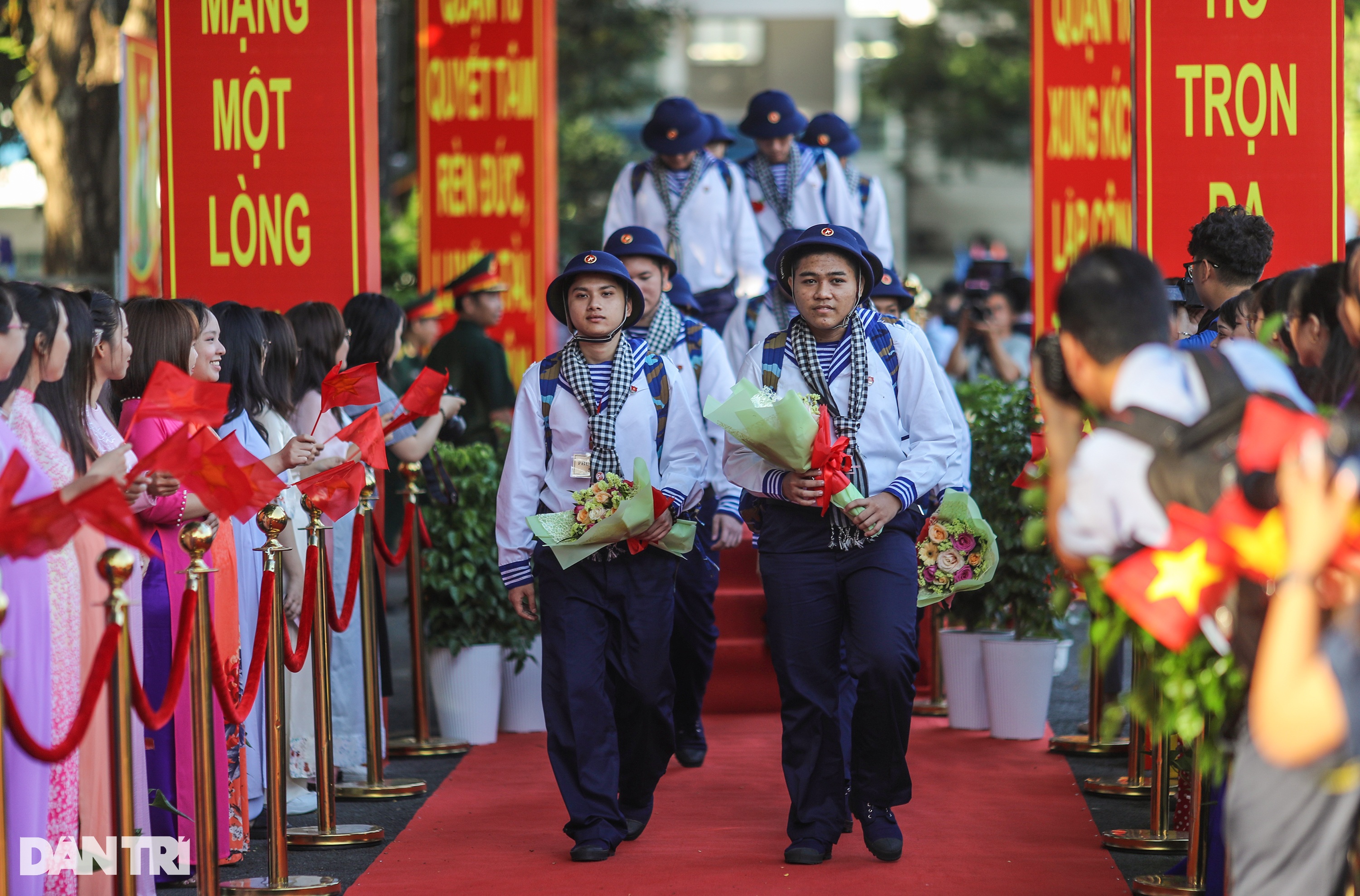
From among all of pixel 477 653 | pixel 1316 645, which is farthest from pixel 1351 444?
pixel 477 653

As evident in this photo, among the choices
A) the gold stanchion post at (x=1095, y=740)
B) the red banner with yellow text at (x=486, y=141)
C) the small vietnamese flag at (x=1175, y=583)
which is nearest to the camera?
the small vietnamese flag at (x=1175, y=583)

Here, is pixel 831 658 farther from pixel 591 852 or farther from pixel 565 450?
pixel 565 450

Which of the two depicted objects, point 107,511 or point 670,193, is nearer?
point 107,511

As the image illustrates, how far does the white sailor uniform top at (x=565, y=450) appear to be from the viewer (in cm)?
555

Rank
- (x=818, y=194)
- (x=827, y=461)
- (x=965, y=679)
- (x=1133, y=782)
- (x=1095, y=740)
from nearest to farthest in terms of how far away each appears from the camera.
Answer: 1. (x=827, y=461)
2. (x=1133, y=782)
3. (x=1095, y=740)
4. (x=965, y=679)
5. (x=818, y=194)

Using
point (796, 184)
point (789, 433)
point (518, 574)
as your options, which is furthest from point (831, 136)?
point (789, 433)

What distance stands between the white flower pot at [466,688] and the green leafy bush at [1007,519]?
7.26 ft

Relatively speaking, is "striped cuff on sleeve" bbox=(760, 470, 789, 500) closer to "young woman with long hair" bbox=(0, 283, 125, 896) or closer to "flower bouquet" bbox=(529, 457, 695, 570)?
"flower bouquet" bbox=(529, 457, 695, 570)

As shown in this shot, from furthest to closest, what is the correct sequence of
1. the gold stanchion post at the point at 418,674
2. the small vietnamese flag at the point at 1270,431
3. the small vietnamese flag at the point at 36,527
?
the gold stanchion post at the point at 418,674 < the small vietnamese flag at the point at 36,527 < the small vietnamese flag at the point at 1270,431

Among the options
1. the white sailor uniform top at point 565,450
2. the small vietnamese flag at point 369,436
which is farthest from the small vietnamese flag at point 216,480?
the white sailor uniform top at point 565,450

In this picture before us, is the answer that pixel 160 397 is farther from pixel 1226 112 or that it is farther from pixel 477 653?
pixel 1226 112

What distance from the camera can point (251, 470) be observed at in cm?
447

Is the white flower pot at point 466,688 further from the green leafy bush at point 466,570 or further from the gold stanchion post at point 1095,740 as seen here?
the gold stanchion post at point 1095,740

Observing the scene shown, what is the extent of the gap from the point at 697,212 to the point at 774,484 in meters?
4.36
